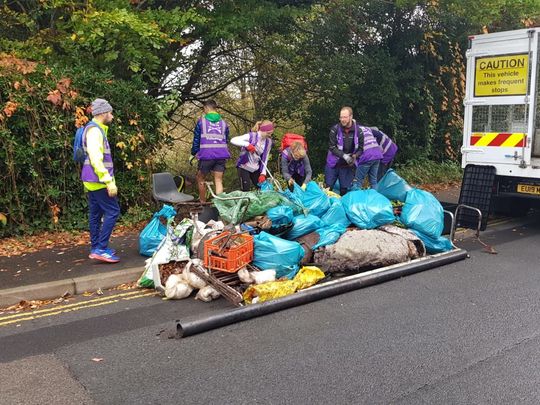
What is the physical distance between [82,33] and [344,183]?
171 inches

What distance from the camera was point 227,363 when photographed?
12.6 ft

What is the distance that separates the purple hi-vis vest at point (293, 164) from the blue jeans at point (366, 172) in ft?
2.78

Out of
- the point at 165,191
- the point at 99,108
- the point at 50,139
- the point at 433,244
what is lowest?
the point at 433,244

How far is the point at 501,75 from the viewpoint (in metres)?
8.04

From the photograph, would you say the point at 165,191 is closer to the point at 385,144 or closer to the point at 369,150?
the point at 369,150

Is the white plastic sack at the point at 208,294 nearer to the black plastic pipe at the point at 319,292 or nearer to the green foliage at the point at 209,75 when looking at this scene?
the black plastic pipe at the point at 319,292

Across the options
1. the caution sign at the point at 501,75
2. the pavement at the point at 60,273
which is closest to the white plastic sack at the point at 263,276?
the pavement at the point at 60,273

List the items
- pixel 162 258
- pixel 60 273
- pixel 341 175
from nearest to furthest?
pixel 162 258 → pixel 60 273 → pixel 341 175

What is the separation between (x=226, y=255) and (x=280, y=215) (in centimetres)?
105

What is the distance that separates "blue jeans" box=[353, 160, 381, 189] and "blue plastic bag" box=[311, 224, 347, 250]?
2018 mm

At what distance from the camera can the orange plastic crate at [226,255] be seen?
5141 millimetres

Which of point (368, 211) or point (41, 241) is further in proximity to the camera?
point (41, 241)

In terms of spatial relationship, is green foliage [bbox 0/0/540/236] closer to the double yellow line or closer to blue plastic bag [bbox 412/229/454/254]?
the double yellow line

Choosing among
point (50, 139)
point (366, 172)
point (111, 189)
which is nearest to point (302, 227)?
point (111, 189)
